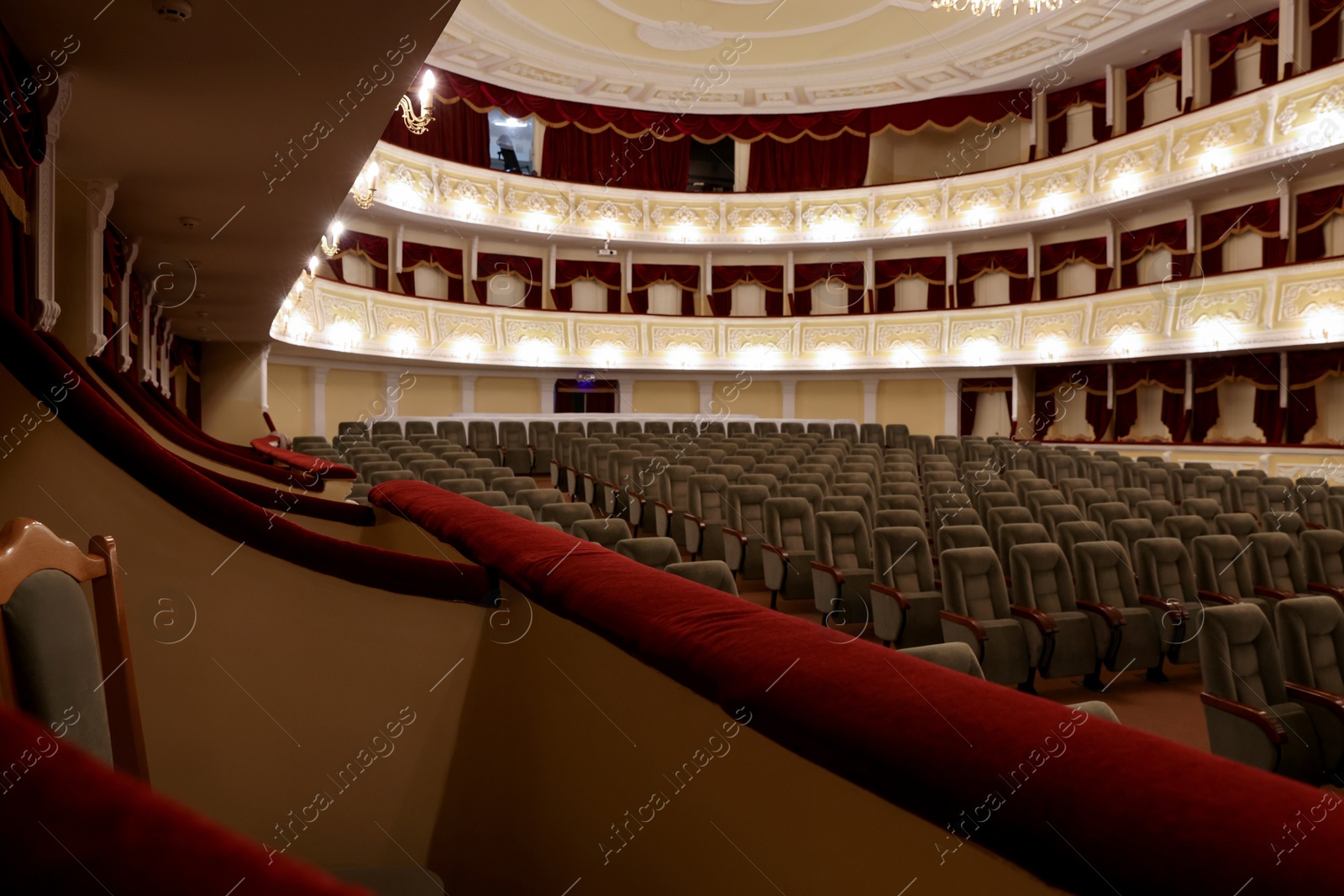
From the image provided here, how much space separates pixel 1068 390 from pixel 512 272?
9.43m

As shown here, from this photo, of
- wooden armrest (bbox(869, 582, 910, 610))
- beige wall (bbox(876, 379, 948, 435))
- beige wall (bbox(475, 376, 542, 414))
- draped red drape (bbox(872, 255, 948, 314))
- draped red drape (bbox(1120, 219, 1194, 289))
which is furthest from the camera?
draped red drape (bbox(872, 255, 948, 314))

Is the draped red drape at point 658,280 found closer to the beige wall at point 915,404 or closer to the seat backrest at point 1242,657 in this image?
the beige wall at point 915,404

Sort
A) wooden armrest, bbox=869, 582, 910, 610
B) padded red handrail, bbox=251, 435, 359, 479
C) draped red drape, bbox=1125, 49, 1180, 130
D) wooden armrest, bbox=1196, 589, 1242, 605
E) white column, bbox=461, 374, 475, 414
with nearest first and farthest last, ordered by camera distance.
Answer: wooden armrest, bbox=869, 582, 910, 610 → wooden armrest, bbox=1196, 589, 1242, 605 → padded red handrail, bbox=251, 435, 359, 479 → draped red drape, bbox=1125, 49, 1180, 130 → white column, bbox=461, 374, 475, 414

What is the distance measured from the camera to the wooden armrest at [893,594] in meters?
3.72

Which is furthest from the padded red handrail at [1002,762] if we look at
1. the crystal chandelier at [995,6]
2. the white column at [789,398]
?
the white column at [789,398]

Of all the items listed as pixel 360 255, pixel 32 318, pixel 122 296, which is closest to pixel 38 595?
pixel 32 318

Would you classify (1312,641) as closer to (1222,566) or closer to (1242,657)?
(1242,657)

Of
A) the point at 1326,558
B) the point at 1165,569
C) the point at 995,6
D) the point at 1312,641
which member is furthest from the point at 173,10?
the point at 995,6

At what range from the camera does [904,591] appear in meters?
4.11

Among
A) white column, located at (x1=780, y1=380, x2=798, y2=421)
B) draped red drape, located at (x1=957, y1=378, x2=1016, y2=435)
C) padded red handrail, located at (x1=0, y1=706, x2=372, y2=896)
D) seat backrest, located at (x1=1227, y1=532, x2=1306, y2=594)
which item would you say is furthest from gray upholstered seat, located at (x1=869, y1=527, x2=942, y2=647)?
white column, located at (x1=780, y1=380, x2=798, y2=421)

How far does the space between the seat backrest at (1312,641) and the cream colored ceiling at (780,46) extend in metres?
11.3

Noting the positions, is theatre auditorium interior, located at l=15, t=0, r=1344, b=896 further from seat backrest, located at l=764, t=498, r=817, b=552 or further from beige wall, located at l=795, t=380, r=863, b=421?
beige wall, located at l=795, t=380, r=863, b=421

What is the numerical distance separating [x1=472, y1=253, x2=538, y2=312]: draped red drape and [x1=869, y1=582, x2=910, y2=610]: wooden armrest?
36.0 ft

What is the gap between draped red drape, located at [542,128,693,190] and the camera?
49.1 feet
